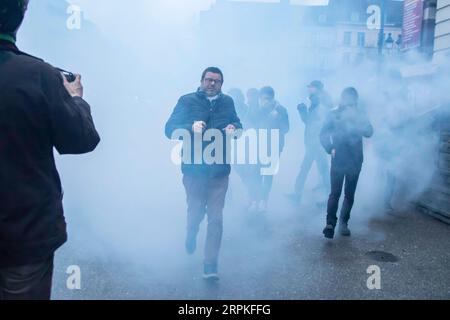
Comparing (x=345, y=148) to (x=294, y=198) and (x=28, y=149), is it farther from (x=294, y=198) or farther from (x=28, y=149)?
(x=28, y=149)

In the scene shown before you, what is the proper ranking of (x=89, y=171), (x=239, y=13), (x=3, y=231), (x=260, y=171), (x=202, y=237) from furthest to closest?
1. (x=239, y=13)
2. (x=89, y=171)
3. (x=260, y=171)
4. (x=202, y=237)
5. (x=3, y=231)

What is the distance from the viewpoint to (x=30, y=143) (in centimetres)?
142

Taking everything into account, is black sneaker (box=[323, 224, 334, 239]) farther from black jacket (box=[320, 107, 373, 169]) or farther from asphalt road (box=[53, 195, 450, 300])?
black jacket (box=[320, 107, 373, 169])

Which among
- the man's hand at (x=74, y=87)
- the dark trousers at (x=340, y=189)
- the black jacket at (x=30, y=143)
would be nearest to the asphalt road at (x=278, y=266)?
the dark trousers at (x=340, y=189)

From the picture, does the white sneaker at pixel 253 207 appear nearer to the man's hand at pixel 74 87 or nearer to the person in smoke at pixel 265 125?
the person in smoke at pixel 265 125

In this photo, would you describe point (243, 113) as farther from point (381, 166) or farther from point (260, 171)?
point (381, 166)

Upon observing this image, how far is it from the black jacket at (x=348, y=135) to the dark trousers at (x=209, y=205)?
148 cm

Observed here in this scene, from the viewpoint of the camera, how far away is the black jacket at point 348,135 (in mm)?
3990

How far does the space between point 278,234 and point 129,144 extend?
636 centimetres

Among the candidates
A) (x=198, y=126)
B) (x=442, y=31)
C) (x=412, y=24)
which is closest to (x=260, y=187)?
(x=198, y=126)

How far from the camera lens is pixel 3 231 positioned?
1.41 meters

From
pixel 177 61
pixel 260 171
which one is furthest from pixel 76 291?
pixel 177 61

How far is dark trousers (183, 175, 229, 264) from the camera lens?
2986 millimetres

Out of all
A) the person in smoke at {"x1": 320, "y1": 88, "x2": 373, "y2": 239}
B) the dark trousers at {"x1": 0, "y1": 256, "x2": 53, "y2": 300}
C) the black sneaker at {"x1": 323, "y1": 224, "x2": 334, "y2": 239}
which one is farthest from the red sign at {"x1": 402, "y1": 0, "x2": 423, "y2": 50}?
the dark trousers at {"x1": 0, "y1": 256, "x2": 53, "y2": 300}
